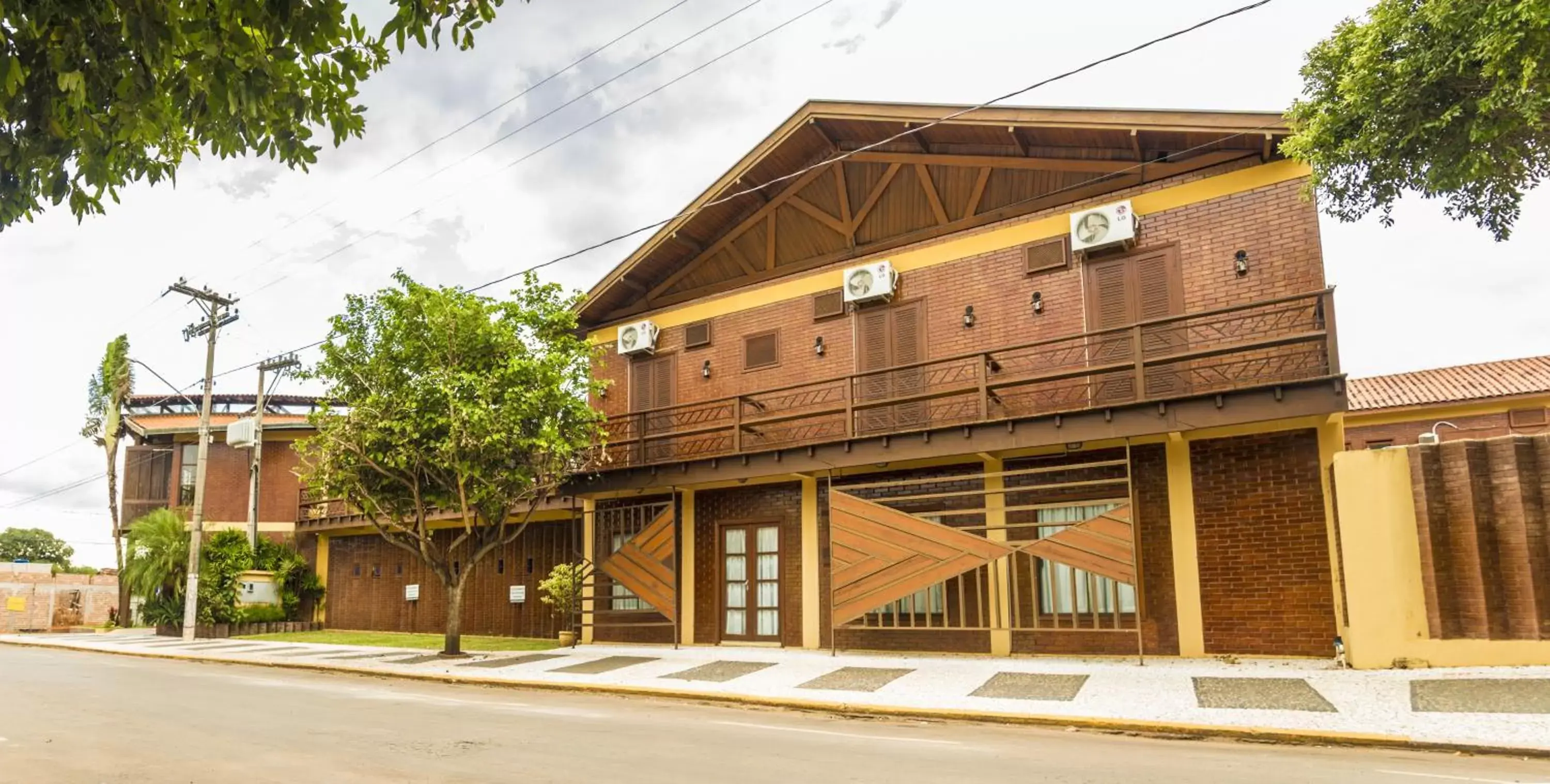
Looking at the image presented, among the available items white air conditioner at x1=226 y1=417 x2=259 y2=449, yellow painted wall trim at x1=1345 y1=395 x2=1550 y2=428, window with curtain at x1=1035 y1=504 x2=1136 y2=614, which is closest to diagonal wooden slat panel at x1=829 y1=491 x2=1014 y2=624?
window with curtain at x1=1035 y1=504 x2=1136 y2=614

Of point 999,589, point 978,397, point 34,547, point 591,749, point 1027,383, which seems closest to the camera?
point 591,749

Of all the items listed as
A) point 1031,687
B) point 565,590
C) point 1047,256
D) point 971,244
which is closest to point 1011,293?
point 1047,256

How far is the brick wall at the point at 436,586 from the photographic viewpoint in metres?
21.5

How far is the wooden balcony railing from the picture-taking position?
484 inches

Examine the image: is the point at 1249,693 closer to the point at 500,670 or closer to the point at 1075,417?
the point at 1075,417

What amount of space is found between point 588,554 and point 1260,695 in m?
12.7

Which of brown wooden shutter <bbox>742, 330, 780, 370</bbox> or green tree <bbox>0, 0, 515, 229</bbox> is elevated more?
brown wooden shutter <bbox>742, 330, 780, 370</bbox>

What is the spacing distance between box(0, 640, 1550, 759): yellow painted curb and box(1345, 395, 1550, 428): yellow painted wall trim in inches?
746

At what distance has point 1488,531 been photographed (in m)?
10.4

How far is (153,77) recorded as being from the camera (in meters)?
4.85

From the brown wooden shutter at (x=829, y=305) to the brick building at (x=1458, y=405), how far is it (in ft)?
50.9

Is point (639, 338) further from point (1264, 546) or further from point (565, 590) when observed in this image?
point (1264, 546)

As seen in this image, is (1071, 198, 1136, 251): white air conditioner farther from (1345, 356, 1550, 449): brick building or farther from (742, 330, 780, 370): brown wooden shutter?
(1345, 356, 1550, 449): brick building

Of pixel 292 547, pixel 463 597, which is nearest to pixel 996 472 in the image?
pixel 463 597
